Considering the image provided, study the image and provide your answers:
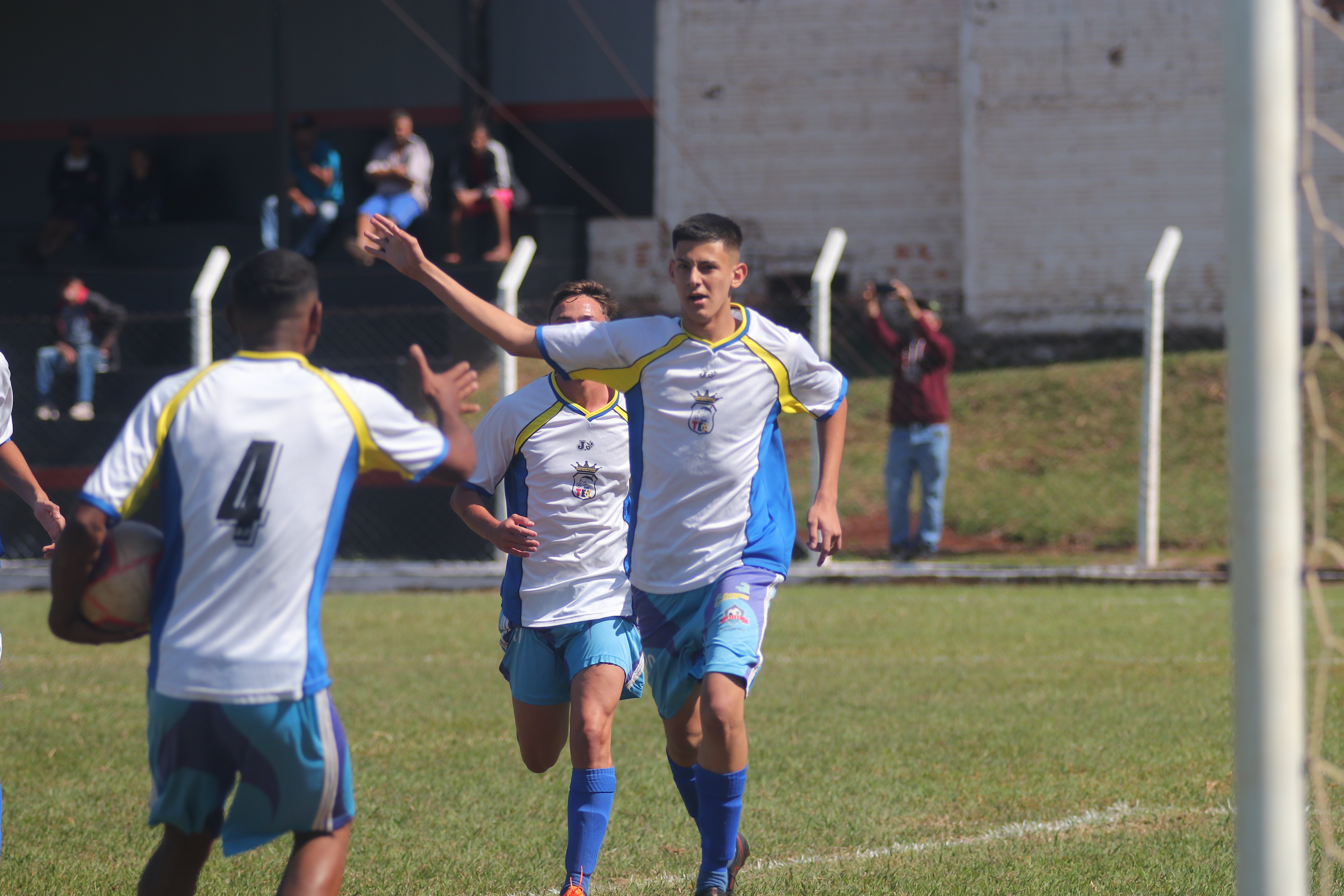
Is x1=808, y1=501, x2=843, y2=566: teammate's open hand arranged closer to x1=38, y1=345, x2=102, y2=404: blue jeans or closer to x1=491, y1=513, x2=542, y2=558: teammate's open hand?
x1=491, y1=513, x2=542, y2=558: teammate's open hand

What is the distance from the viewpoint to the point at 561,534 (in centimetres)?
494

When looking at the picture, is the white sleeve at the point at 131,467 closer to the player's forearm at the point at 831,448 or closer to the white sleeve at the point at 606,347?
the white sleeve at the point at 606,347

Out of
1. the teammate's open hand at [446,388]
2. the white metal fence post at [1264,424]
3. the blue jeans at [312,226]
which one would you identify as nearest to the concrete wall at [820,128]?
the blue jeans at [312,226]

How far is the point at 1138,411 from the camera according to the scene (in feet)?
56.7

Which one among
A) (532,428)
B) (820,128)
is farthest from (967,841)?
(820,128)

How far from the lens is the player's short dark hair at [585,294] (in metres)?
5.20

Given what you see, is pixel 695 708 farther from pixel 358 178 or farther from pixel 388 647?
pixel 358 178

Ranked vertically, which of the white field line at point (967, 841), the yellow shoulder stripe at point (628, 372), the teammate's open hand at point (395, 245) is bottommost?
the white field line at point (967, 841)

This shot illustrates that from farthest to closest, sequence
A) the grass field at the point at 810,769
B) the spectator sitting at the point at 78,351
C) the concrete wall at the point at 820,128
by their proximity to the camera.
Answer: the concrete wall at the point at 820,128 → the spectator sitting at the point at 78,351 → the grass field at the point at 810,769

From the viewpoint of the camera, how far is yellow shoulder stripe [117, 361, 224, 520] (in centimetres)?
301

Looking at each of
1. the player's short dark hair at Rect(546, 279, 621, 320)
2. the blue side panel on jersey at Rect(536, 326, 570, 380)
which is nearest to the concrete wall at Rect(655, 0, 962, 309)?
the player's short dark hair at Rect(546, 279, 621, 320)

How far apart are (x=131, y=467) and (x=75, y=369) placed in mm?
14250

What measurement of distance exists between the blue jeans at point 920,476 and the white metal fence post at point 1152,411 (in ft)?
5.75

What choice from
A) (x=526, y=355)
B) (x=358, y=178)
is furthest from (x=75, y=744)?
(x=358, y=178)
